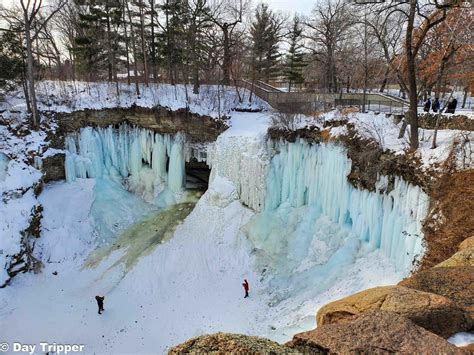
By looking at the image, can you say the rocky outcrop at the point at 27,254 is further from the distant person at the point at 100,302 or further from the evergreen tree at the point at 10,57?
the evergreen tree at the point at 10,57

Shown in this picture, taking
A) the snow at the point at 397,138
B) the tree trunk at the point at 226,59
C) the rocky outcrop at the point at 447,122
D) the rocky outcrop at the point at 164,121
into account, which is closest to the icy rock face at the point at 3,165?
the rocky outcrop at the point at 164,121

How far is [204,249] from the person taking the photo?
14.6 meters

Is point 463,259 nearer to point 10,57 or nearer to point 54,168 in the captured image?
point 54,168

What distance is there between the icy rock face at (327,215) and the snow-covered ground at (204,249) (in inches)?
2.0

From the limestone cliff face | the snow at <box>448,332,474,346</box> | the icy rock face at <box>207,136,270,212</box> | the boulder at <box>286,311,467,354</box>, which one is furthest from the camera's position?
the limestone cliff face

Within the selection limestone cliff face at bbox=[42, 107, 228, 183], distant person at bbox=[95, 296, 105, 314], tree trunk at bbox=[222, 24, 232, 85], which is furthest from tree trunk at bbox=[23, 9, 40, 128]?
tree trunk at bbox=[222, 24, 232, 85]

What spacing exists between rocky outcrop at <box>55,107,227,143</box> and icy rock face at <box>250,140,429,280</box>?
4994 millimetres

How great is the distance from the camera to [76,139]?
1756 cm

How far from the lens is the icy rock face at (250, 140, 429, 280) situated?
984 centimetres

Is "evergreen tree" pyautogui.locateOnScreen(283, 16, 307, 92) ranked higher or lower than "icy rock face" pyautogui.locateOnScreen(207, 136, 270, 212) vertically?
higher

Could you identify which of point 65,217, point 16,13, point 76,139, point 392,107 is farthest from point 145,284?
point 16,13

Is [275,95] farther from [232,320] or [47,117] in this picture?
[232,320]

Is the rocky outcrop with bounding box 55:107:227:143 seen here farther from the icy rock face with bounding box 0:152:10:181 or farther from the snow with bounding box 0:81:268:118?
the icy rock face with bounding box 0:152:10:181

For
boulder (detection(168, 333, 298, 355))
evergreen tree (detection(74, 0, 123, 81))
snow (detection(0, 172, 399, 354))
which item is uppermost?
evergreen tree (detection(74, 0, 123, 81))
